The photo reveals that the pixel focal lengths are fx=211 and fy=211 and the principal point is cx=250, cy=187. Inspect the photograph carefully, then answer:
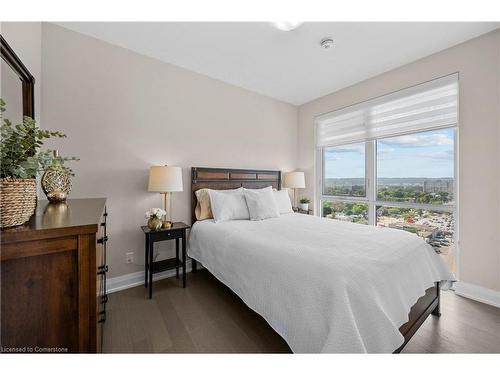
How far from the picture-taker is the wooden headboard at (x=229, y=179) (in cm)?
291

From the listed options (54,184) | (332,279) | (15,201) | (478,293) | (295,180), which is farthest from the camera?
(295,180)

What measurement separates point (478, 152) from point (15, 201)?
359 cm

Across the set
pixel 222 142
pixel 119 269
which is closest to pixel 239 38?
pixel 222 142

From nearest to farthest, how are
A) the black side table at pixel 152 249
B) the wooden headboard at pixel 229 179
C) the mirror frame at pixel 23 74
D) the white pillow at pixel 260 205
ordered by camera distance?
the mirror frame at pixel 23 74 → the black side table at pixel 152 249 → the white pillow at pixel 260 205 → the wooden headboard at pixel 229 179

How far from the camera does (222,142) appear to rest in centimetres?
320

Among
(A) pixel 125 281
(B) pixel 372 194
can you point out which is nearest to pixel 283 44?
(B) pixel 372 194

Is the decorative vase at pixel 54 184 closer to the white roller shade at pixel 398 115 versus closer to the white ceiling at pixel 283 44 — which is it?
the white ceiling at pixel 283 44

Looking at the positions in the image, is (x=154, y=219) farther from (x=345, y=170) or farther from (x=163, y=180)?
(x=345, y=170)

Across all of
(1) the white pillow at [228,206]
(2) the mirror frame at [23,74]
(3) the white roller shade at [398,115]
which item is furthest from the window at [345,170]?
(2) the mirror frame at [23,74]

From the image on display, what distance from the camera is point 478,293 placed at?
7.23ft

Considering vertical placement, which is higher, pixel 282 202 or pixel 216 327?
pixel 282 202

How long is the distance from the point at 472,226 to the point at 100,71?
4.36 m

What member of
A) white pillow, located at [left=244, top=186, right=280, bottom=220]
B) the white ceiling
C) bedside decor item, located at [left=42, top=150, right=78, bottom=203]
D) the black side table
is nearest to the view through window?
the white ceiling
